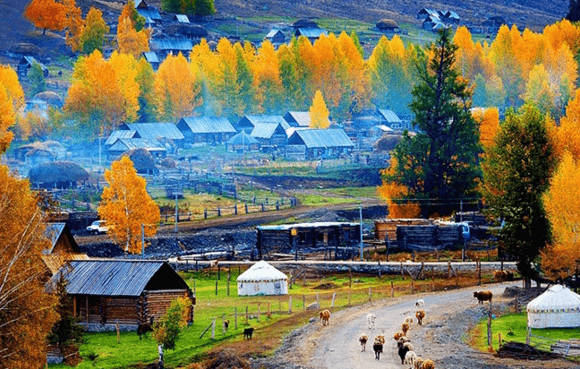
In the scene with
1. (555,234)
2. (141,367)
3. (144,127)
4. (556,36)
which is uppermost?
(556,36)

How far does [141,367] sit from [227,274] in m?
29.5

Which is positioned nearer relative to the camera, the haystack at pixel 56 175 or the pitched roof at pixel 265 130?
the haystack at pixel 56 175

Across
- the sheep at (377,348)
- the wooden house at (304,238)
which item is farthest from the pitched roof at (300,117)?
the sheep at (377,348)

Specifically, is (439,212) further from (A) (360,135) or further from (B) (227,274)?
(A) (360,135)

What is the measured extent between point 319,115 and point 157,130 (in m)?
21.2

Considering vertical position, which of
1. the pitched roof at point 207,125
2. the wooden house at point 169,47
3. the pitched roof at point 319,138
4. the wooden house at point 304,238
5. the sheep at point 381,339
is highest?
the wooden house at point 169,47

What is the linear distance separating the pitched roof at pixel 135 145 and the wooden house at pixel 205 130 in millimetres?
12142

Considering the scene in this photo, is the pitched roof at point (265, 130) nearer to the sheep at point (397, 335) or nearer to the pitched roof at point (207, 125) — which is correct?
the pitched roof at point (207, 125)

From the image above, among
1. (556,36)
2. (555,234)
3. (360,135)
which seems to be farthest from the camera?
(556,36)

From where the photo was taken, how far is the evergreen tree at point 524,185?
213ft

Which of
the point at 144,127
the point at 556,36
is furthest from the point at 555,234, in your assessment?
the point at 556,36

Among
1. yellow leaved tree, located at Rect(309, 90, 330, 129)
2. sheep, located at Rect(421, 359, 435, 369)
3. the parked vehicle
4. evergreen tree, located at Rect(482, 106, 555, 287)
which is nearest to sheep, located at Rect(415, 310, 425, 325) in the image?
evergreen tree, located at Rect(482, 106, 555, 287)

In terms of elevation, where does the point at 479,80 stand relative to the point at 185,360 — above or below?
above

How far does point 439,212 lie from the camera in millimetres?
97500
